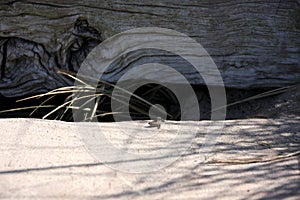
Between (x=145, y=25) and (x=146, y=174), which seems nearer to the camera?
(x=146, y=174)

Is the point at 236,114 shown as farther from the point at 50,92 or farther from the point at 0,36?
the point at 0,36

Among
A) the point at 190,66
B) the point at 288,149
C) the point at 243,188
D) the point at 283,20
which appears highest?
the point at 283,20

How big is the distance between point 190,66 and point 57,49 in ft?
3.12

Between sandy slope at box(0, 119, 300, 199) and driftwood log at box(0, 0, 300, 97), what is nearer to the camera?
sandy slope at box(0, 119, 300, 199)

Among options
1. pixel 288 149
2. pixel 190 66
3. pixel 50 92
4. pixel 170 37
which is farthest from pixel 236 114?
pixel 50 92

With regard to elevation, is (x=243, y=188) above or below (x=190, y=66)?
below

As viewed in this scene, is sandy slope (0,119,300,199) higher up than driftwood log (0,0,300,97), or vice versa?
driftwood log (0,0,300,97)

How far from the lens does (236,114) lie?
3.58m

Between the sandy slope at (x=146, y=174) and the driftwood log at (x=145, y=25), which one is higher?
the driftwood log at (x=145, y=25)

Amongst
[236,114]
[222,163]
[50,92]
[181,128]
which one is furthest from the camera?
[236,114]

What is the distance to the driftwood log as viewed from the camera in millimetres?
3396

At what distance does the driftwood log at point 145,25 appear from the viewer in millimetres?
3396

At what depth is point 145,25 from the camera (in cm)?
346

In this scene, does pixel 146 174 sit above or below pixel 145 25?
below
